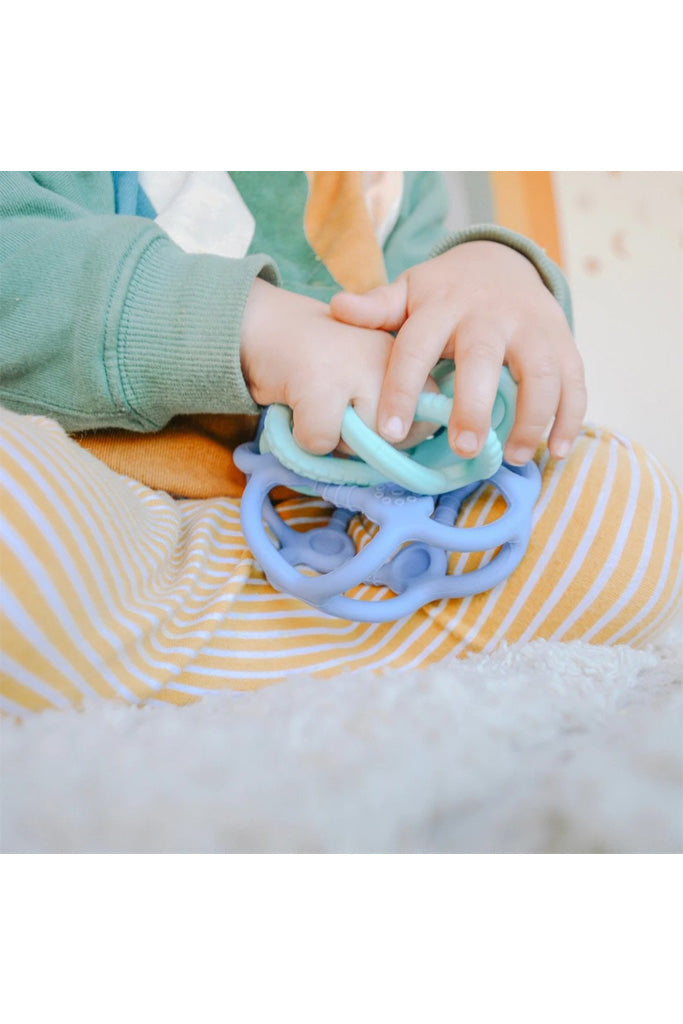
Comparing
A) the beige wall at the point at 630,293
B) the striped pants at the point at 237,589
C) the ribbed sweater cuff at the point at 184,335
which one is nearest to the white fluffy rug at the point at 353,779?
the striped pants at the point at 237,589

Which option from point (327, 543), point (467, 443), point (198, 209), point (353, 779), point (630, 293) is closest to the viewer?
point (353, 779)

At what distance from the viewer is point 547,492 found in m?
0.59

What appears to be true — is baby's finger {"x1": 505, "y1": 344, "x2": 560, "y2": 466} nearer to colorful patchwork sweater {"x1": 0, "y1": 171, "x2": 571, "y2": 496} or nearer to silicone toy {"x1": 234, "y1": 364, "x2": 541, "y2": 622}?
silicone toy {"x1": 234, "y1": 364, "x2": 541, "y2": 622}

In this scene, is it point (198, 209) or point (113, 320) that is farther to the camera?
point (198, 209)

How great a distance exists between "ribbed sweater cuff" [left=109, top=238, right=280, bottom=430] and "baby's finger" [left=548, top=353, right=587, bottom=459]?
251mm

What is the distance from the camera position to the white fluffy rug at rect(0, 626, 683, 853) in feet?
1.13

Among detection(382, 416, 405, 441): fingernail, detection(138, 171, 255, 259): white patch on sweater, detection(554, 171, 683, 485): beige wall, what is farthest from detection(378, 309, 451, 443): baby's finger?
detection(554, 171, 683, 485): beige wall

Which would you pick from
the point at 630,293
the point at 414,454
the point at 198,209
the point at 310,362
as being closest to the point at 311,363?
the point at 310,362

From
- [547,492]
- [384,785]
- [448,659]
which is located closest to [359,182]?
[547,492]

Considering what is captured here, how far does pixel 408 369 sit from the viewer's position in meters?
0.53

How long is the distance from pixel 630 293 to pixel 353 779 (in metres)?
1.02

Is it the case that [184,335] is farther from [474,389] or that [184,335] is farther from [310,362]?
[474,389]
